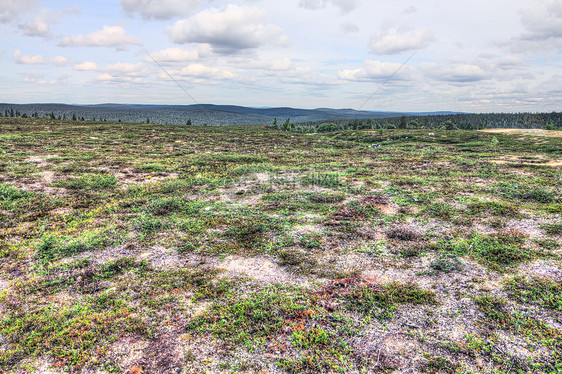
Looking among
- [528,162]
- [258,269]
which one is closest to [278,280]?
[258,269]

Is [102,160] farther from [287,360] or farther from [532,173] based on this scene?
[532,173]

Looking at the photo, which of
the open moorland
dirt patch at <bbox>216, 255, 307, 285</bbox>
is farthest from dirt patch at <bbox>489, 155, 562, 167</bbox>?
dirt patch at <bbox>216, 255, 307, 285</bbox>

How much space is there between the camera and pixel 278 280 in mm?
6688

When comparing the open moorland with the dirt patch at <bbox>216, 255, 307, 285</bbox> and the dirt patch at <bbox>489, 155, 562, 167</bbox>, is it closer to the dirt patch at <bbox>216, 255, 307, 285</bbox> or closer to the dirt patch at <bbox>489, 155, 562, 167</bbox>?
the dirt patch at <bbox>216, 255, 307, 285</bbox>

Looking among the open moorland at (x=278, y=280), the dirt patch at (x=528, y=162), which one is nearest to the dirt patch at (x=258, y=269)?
the open moorland at (x=278, y=280)

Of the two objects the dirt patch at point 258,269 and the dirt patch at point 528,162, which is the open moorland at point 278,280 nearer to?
the dirt patch at point 258,269

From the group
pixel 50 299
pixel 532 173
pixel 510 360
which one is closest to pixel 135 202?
pixel 50 299

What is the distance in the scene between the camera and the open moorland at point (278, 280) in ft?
15.3

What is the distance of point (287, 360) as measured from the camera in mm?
4551

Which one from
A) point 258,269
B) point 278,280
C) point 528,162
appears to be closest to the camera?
point 278,280

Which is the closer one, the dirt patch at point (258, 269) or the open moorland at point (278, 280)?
the open moorland at point (278, 280)

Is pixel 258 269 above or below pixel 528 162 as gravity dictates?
below

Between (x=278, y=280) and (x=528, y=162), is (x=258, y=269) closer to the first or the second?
(x=278, y=280)

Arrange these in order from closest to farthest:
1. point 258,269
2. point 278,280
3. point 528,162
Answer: point 278,280 → point 258,269 → point 528,162
